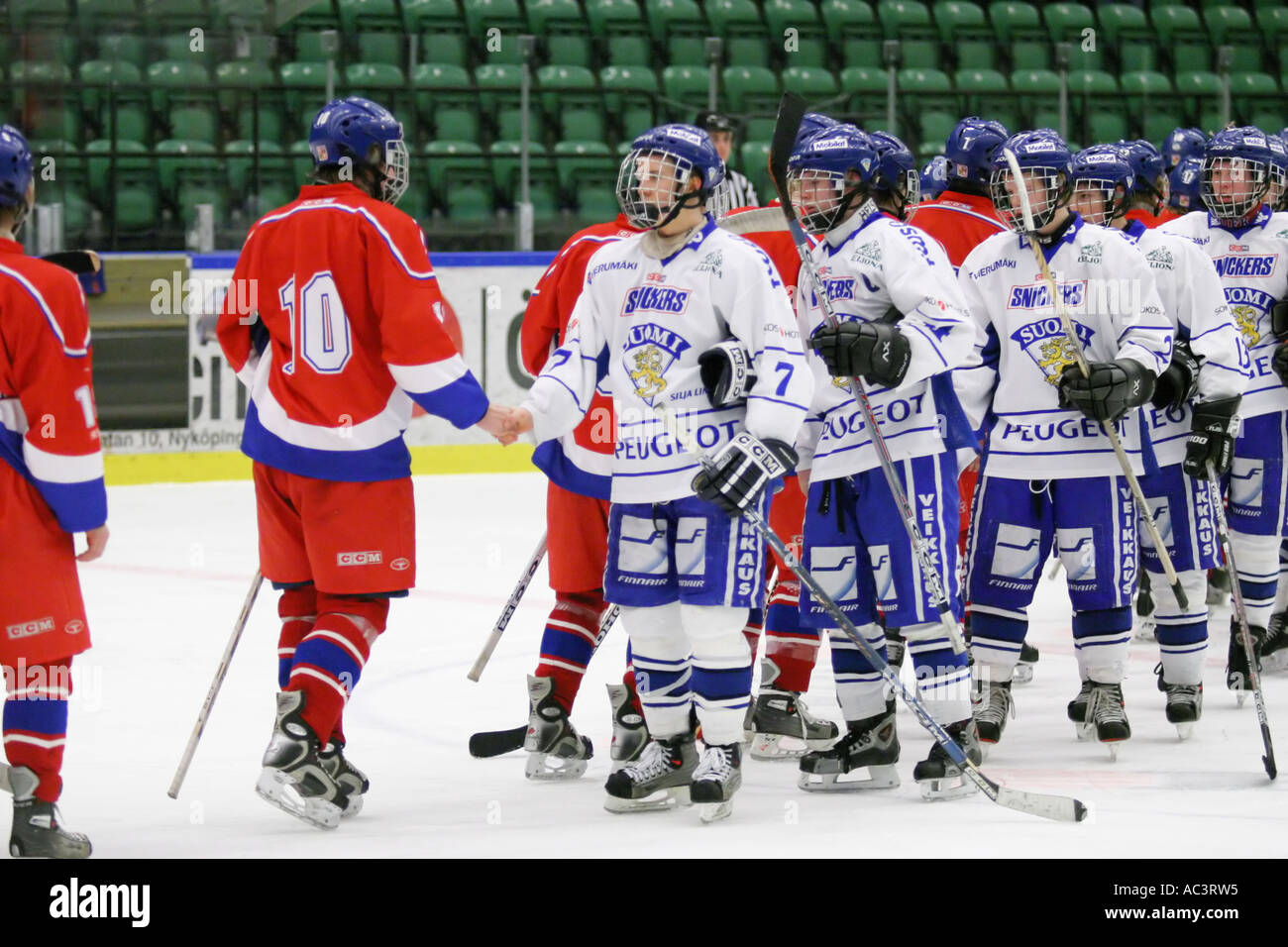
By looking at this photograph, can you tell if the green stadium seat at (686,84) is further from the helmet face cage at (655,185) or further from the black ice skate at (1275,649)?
the helmet face cage at (655,185)

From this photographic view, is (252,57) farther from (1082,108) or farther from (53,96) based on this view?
(1082,108)

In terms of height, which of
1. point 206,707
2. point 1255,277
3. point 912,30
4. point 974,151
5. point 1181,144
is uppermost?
point 912,30

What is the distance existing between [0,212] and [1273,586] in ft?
11.6

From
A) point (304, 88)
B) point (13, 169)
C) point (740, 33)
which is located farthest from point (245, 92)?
point (13, 169)

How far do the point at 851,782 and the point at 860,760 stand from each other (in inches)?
2.7

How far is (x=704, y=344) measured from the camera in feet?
11.8

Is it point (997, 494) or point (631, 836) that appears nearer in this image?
point (631, 836)

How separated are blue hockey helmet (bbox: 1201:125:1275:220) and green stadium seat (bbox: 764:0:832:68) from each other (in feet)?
22.9

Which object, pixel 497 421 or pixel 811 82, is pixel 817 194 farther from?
pixel 811 82

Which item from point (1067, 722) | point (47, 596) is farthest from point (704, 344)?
point (1067, 722)

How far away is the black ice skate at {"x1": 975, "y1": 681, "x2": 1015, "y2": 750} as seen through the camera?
4.33 meters

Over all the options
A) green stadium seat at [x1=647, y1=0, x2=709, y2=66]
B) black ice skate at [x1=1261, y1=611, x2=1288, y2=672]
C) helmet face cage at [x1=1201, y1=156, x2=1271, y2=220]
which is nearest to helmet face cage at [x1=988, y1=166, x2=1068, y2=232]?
helmet face cage at [x1=1201, y1=156, x2=1271, y2=220]

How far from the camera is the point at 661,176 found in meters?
3.59

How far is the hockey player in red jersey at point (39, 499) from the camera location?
3193 millimetres
